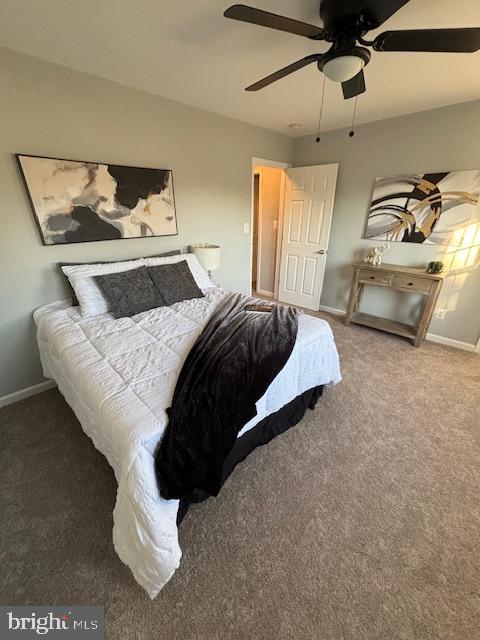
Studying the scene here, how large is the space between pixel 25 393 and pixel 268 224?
3.98 m

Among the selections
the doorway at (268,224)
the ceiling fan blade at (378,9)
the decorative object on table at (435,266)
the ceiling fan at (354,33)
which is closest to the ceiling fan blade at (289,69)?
the ceiling fan at (354,33)

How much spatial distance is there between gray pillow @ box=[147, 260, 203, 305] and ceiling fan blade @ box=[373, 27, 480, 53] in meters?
1.90

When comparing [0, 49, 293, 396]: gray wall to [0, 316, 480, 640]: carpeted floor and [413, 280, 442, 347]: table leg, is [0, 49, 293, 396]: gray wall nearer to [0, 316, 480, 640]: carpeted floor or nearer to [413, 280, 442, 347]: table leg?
[0, 316, 480, 640]: carpeted floor

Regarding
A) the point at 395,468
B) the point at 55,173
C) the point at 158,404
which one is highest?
the point at 55,173

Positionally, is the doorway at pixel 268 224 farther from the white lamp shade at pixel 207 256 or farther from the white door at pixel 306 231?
the white lamp shade at pixel 207 256

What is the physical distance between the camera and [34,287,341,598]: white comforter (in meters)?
1.01

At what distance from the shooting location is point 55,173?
1983 millimetres

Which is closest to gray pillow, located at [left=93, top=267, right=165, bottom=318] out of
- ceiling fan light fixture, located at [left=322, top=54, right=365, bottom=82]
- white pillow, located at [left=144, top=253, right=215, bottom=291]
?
white pillow, located at [left=144, top=253, right=215, bottom=291]

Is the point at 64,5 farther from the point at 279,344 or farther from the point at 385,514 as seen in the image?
the point at 385,514

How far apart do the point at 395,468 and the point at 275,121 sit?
140 inches

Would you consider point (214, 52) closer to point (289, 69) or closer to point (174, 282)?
point (289, 69)

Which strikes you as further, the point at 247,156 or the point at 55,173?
the point at 247,156

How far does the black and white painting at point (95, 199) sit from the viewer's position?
77.2 inches

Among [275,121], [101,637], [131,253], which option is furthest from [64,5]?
[101,637]
